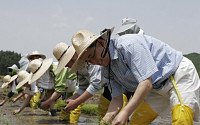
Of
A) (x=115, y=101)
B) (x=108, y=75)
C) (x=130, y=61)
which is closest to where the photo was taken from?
(x=130, y=61)

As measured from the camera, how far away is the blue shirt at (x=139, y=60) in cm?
227

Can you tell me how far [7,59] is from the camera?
194ft

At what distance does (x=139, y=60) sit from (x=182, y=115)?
669 mm

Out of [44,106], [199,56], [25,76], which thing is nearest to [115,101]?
[44,106]

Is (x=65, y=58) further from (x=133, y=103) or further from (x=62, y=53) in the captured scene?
(x=133, y=103)

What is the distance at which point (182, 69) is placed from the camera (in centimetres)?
270

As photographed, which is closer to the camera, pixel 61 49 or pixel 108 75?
pixel 108 75

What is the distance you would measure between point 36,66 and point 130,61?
11.6 ft

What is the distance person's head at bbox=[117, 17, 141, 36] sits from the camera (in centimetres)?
439

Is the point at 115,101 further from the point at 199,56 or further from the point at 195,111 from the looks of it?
the point at 199,56

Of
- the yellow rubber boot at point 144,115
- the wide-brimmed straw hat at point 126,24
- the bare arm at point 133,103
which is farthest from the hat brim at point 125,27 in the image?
the bare arm at point 133,103

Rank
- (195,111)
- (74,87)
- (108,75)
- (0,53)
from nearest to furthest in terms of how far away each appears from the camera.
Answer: (195,111)
(108,75)
(74,87)
(0,53)

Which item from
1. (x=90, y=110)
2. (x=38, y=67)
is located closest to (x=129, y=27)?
(x=38, y=67)

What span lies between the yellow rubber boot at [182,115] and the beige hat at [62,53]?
6.88ft
